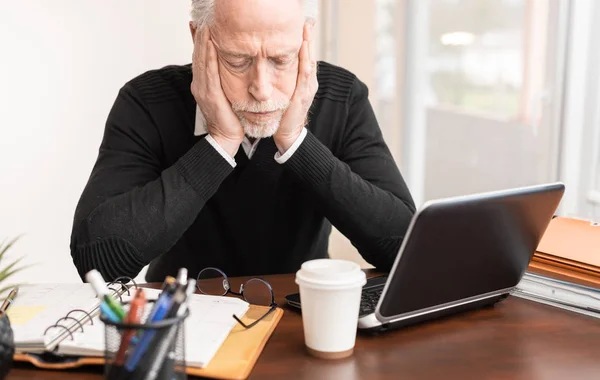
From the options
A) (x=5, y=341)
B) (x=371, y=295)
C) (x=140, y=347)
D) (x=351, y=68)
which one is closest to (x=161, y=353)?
(x=140, y=347)

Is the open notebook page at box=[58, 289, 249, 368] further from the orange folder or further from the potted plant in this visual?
the orange folder

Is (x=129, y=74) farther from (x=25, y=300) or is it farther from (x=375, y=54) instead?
(x=25, y=300)

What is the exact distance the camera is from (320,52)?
3574 mm

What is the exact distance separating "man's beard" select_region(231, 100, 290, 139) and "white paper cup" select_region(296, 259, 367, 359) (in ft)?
1.88

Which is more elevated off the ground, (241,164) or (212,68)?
(212,68)

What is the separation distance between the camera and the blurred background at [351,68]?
238cm

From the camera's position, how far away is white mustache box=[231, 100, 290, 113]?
56.6 inches

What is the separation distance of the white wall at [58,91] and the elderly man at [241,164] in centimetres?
140

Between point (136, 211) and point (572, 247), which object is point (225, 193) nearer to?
point (136, 211)

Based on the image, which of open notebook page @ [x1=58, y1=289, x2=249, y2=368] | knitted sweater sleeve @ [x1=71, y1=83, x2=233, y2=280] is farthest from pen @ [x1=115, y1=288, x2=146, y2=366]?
knitted sweater sleeve @ [x1=71, y1=83, x2=233, y2=280]

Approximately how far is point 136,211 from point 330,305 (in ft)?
1.86

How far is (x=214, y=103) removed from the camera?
4.76 ft

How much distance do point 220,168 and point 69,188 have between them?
1.82 metres

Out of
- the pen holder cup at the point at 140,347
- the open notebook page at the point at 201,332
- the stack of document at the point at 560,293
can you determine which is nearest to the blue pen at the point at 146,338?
the pen holder cup at the point at 140,347
